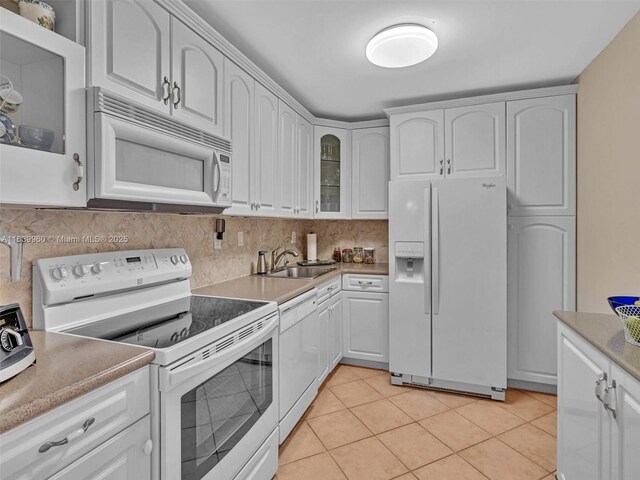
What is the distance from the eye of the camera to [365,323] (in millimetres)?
3010

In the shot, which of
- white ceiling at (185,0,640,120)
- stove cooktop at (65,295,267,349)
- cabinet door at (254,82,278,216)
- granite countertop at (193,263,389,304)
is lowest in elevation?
stove cooktop at (65,295,267,349)

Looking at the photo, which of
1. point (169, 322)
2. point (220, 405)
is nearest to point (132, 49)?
point (169, 322)

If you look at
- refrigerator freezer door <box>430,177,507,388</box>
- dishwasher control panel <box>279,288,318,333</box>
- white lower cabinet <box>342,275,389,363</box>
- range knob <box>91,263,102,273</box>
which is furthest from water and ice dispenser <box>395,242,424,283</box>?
range knob <box>91,263,102,273</box>

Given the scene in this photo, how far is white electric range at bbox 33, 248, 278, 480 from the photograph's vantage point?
109 centimetres

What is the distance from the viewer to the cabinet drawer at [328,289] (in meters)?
2.54

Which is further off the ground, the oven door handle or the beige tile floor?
the oven door handle

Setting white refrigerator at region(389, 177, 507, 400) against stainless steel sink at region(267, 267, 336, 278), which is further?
stainless steel sink at region(267, 267, 336, 278)

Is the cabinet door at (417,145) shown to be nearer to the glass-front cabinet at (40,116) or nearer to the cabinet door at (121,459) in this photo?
the glass-front cabinet at (40,116)

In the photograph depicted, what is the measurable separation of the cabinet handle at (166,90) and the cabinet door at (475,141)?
2.19 meters

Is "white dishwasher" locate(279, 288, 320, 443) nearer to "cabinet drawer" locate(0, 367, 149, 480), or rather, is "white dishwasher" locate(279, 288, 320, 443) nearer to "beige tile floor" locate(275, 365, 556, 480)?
"beige tile floor" locate(275, 365, 556, 480)

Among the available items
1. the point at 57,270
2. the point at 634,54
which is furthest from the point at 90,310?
the point at 634,54

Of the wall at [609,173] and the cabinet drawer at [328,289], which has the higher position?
the wall at [609,173]

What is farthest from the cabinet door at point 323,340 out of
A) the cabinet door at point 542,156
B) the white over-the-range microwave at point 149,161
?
the cabinet door at point 542,156

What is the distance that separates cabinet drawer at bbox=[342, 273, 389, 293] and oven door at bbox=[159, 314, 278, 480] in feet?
4.36
